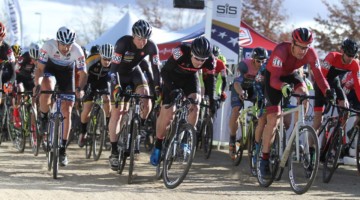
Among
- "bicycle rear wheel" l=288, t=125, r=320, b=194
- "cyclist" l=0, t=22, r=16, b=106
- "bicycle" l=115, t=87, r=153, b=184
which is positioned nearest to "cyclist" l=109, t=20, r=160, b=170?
"bicycle" l=115, t=87, r=153, b=184

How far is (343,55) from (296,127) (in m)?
2.52

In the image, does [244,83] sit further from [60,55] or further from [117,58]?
[60,55]

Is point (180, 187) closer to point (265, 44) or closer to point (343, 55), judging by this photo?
point (343, 55)

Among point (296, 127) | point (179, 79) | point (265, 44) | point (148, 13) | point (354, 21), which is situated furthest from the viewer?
point (148, 13)

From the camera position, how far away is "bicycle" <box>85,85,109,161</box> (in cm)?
1051

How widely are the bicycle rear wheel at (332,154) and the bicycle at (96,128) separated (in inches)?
142

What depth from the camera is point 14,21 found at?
83.2 ft

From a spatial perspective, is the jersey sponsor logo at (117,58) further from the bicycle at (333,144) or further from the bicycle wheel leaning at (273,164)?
the bicycle at (333,144)

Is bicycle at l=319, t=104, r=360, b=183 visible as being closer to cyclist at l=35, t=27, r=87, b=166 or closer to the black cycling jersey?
the black cycling jersey

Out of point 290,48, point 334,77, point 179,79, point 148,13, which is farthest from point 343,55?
point 148,13

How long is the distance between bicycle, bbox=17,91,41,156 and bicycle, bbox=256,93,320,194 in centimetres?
447

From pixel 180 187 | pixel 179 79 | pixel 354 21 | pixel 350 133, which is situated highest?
pixel 354 21

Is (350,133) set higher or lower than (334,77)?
lower

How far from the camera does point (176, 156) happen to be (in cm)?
768
